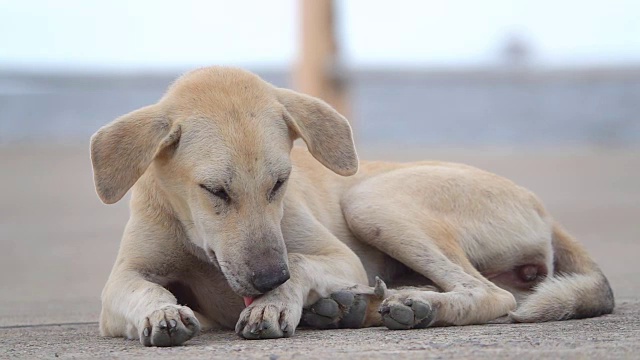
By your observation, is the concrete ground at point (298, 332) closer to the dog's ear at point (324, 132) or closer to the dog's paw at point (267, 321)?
the dog's paw at point (267, 321)

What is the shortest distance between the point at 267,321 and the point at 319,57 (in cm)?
676

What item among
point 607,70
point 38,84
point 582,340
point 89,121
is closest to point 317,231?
point 582,340

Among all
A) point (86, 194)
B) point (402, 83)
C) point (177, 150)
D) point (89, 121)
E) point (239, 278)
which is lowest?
point (89, 121)

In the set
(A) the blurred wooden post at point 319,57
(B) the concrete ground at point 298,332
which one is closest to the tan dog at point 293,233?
(B) the concrete ground at point 298,332

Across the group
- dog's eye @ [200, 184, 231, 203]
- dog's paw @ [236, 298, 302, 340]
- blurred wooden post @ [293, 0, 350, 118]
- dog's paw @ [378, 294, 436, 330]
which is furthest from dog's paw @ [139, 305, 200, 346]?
blurred wooden post @ [293, 0, 350, 118]

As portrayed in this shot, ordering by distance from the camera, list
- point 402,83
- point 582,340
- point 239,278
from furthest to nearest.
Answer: point 402,83, point 239,278, point 582,340

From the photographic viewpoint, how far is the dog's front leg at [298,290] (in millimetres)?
4426

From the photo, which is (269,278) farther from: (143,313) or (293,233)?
(293,233)

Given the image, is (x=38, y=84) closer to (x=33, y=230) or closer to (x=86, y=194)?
(x=86, y=194)

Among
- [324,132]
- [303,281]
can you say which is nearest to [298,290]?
[303,281]

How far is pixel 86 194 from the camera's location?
13.1 m

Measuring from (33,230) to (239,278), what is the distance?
22.2ft

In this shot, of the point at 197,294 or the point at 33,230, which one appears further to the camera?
the point at 33,230

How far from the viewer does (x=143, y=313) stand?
4.48m
